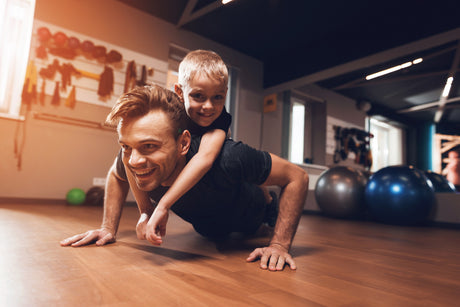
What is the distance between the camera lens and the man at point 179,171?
0.97 m

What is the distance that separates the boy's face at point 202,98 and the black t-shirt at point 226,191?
4.5 inches

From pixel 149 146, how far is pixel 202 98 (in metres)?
0.38

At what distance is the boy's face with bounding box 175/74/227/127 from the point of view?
124cm

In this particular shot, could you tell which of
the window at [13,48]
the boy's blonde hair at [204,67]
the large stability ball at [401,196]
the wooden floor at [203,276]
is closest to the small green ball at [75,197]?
the window at [13,48]

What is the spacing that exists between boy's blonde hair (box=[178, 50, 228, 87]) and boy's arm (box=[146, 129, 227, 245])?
275 millimetres

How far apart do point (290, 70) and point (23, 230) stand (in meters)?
3.98

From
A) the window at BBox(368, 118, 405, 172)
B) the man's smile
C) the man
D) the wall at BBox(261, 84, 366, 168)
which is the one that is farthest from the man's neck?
the window at BBox(368, 118, 405, 172)

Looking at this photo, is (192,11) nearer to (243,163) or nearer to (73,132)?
(73,132)

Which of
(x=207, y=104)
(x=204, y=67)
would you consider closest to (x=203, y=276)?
(x=207, y=104)

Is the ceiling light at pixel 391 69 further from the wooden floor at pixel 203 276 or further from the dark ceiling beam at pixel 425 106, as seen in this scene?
the wooden floor at pixel 203 276

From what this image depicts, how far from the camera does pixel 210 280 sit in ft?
2.72

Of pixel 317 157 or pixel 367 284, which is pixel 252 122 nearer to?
pixel 317 157

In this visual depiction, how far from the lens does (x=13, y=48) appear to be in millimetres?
3203

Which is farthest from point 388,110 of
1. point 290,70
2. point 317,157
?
point 290,70
